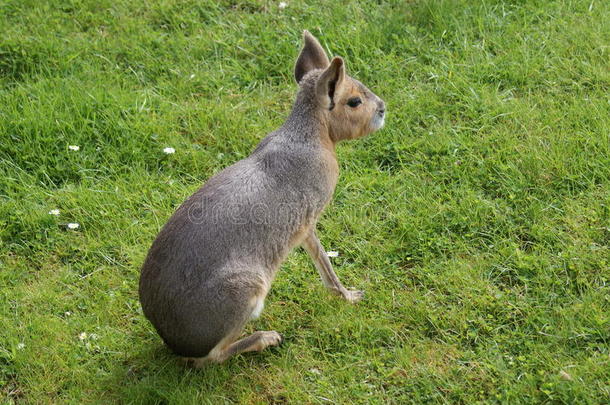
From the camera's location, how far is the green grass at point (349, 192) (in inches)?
165

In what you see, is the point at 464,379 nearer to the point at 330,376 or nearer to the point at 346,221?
the point at 330,376

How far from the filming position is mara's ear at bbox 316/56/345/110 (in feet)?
13.8

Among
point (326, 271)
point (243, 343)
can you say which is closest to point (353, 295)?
point (326, 271)

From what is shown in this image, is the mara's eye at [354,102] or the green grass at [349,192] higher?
the mara's eye at [354,102]

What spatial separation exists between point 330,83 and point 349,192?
1140mm

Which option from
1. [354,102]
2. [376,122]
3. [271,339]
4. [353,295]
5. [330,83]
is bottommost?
[271,339]

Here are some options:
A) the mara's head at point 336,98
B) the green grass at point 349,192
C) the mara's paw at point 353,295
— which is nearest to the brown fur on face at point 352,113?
the mara's head at point 336,98

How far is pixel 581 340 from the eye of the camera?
4129 millimetres

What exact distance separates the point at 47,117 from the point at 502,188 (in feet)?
9.99

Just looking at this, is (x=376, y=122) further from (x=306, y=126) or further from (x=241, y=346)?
(x=241, y=346)

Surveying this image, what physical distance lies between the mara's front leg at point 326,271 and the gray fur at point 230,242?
100 millimetres

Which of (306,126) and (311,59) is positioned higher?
(311,59)

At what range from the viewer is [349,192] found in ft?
17.5

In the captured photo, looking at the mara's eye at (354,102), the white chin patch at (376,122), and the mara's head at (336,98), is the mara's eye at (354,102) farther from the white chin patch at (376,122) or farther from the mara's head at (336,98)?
the white chin patch at (376,122)
